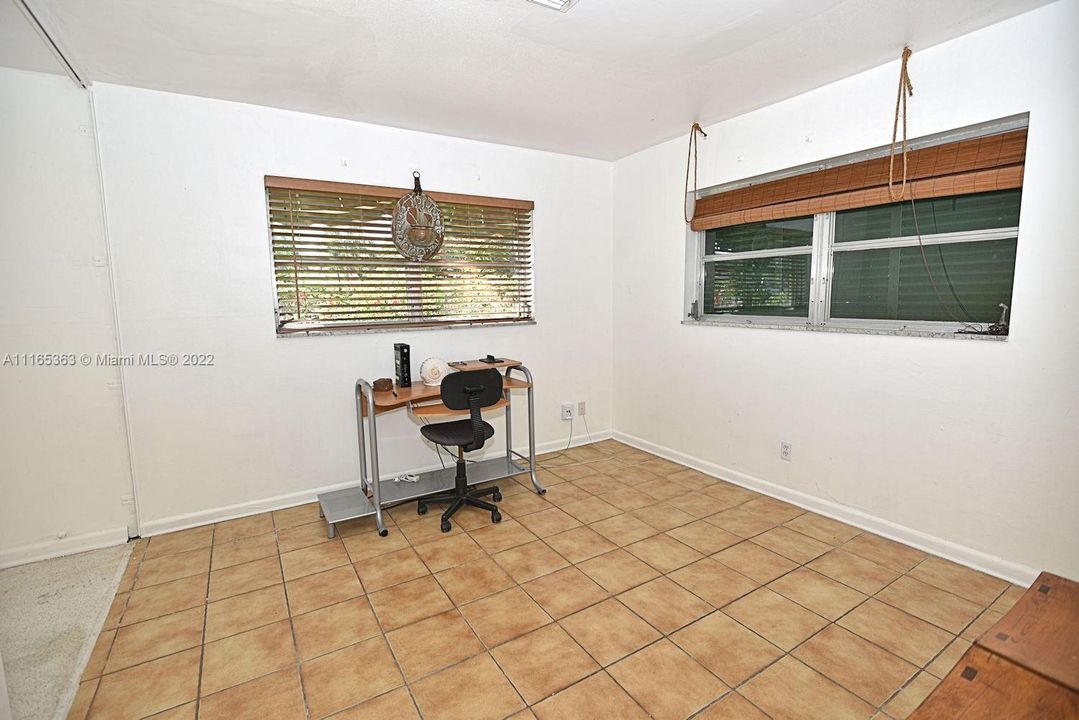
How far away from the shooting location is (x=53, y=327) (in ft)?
9.06

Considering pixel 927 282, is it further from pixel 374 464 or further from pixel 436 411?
pixel 374 464

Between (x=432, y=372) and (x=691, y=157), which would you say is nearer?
(x=432, y=372)

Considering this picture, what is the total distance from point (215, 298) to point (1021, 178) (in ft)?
14.0

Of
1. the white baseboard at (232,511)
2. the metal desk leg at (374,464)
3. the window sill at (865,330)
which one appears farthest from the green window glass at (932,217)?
the white baseboard at (232,511)

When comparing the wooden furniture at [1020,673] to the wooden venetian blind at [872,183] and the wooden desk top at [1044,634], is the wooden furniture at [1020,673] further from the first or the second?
the wooden venetian blind at [872,183]

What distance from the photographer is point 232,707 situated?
178 centimetres

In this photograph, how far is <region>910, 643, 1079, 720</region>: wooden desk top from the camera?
1.10m

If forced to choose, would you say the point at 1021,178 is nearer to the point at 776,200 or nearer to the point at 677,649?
the point at 776,200

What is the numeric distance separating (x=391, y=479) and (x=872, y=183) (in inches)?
141

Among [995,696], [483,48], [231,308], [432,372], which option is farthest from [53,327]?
[995,696]

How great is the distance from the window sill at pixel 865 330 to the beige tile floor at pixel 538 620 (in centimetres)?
115

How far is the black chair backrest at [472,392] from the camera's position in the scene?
298 cm

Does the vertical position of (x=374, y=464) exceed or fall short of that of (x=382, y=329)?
it falls short

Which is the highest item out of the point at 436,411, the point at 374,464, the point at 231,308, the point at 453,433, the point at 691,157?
the point at 691,157
